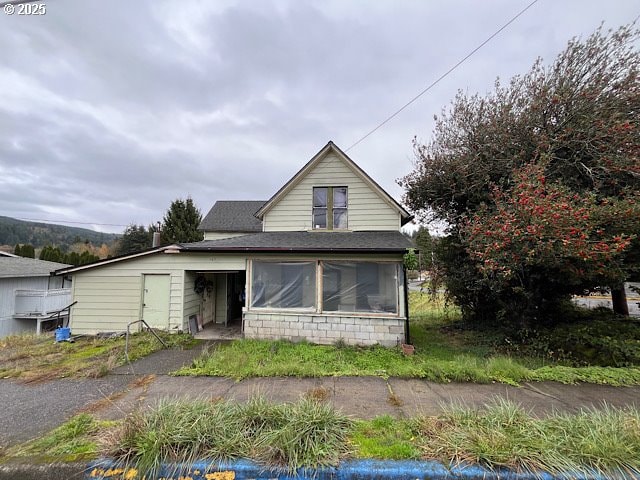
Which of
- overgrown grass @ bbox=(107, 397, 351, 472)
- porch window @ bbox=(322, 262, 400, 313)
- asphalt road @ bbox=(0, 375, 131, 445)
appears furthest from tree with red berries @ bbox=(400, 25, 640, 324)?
asphalt road @ bbox=(0, 375, 131, 445)

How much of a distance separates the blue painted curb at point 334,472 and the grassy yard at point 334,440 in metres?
0.05

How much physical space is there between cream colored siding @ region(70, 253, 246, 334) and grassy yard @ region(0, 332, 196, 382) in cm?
66

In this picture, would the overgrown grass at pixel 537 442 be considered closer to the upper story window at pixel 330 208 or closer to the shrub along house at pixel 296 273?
the shrub along house at pixel 296 273

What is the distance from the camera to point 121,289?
8.99m

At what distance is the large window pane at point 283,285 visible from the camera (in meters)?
8.23

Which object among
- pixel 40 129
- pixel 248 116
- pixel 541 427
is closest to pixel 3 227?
pixel 40 129

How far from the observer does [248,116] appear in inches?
587

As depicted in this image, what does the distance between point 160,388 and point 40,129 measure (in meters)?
25.7

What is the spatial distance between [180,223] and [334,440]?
95.5ft

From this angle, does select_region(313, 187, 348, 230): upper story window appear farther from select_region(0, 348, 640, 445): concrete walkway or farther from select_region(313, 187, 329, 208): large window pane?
select_region(0, 348, 640, 445): concrete walkway

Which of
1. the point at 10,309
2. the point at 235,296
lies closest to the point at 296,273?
the point at 235,296

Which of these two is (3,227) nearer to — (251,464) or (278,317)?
(278,317)

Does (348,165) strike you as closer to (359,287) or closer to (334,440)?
(359,287)

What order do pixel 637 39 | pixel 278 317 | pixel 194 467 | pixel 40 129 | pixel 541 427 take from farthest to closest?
pixel 40 129
pixel 278 317
pixel 637 39
pixel 541 427
pixel 194 467
